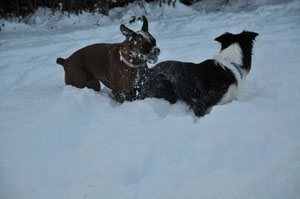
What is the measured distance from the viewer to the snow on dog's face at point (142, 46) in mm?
3387

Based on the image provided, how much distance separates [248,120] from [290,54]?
2388 millimetres

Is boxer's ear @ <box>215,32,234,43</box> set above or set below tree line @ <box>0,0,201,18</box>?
above

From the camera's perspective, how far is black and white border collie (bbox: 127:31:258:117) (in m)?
3.15

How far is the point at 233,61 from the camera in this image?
125 inches

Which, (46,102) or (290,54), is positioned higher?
(290,54)

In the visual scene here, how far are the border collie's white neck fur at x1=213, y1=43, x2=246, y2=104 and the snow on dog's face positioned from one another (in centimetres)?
83

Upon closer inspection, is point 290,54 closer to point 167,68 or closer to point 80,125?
point 167,68

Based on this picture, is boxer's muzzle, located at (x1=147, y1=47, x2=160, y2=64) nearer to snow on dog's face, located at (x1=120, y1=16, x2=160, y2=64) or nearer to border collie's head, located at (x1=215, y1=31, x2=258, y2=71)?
snow on dog's face, located at (x1=120, y1=16, x2=160, y2=64)

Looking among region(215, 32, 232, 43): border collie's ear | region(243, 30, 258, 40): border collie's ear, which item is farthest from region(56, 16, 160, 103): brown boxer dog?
region(243, 30, 258, 40): border collie's ear

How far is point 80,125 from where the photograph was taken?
2840mm

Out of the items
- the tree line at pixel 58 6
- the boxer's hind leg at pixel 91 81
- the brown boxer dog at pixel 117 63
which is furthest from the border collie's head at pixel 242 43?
the tree line at pixel 58 6

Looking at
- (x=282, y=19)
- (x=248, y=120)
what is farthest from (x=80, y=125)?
(x=282, y=19)

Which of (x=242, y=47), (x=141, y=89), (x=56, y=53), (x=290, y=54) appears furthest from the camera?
(x=56, y=53)

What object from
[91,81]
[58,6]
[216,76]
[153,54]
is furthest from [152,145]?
[58,6]
